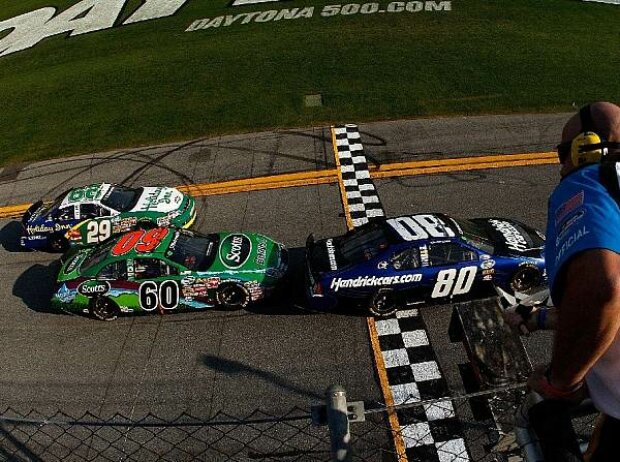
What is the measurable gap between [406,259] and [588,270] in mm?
6727

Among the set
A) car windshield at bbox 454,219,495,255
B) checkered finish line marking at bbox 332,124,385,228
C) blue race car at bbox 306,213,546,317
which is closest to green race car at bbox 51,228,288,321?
blue race car at bbox 306,213,546,317

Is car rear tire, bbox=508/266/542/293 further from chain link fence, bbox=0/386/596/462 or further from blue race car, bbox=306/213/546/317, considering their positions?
chain link fence, bbox=0/386/596/462

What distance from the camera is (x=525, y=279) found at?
28.9 ft

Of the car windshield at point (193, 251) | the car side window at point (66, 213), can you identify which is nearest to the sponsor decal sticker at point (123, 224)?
the car side window at point (66, 213)

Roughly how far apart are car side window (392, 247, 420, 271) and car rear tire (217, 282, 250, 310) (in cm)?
250

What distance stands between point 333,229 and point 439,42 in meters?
11.4

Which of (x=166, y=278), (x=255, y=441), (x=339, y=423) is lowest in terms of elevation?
(x=255, y=441)

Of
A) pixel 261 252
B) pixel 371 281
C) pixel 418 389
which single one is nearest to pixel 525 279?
pixel 371 281

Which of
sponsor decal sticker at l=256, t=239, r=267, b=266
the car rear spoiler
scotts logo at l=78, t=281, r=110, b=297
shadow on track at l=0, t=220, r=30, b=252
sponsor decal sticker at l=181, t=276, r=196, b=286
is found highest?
scotts logo at l=78, t=281, r=110, b=297

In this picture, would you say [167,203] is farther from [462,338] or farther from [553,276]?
[553,276]

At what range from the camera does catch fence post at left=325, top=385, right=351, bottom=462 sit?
262 centimetres

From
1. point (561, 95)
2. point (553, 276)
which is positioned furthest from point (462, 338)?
point (561, 95)

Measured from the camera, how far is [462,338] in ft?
12.6

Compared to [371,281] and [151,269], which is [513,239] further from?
[151,269]
